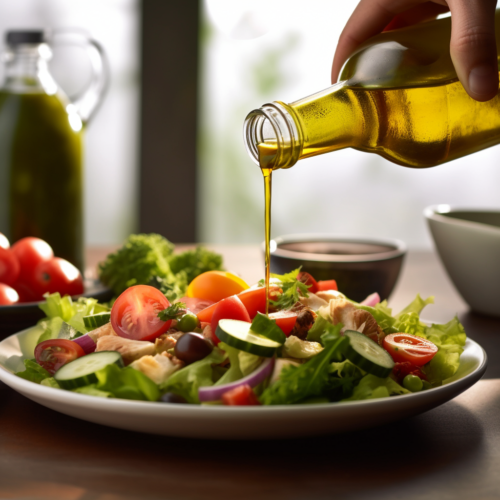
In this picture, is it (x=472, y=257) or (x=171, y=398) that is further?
(x=472, y=257)

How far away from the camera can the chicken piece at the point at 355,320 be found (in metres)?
1.14

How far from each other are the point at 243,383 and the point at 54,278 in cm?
Result: 96

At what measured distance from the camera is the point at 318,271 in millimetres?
1606

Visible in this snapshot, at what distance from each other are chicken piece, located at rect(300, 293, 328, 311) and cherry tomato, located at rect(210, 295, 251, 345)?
0.18 meters

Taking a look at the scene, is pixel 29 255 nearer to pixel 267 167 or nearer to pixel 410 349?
pixel 267 167

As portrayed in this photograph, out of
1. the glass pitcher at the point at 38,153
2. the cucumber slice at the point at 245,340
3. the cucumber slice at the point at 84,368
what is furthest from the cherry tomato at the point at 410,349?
the glass pitcher at the point at 38,153

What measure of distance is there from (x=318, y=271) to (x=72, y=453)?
0.88 meters

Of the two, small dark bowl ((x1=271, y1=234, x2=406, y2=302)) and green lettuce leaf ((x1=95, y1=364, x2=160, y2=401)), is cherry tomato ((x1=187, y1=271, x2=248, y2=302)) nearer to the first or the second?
small dark bowl ((x1=271, y1=234, x2=406, y2=302))

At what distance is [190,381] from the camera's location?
93cm

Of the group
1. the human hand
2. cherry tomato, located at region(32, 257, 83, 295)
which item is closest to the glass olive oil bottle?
the human hand

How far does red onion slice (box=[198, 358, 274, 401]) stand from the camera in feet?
2.85

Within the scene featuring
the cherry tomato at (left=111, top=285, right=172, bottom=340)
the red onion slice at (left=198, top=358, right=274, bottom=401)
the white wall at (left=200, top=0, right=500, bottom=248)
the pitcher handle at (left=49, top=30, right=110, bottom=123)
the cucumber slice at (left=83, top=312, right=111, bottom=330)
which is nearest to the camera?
the red onion slice at (left=198, top=358, right=274, bottom=401)

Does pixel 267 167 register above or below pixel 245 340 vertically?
above

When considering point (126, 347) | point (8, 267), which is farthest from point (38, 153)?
point (126, 347)
